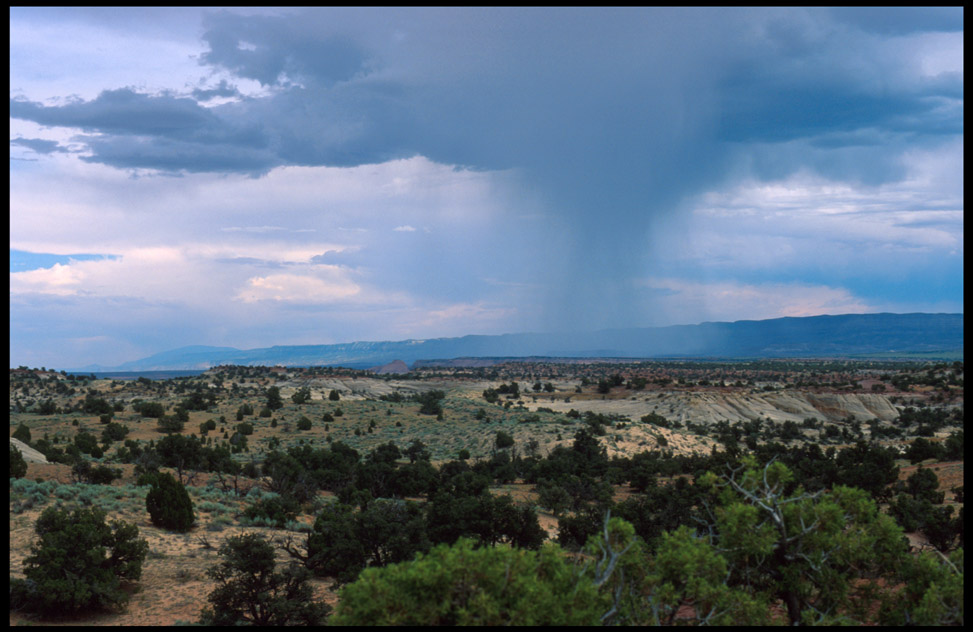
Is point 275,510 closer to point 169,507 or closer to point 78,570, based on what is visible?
point 169,507

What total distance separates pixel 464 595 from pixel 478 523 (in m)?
13.9

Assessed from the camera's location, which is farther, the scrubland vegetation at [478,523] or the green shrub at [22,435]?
the green shrub at [22,435]

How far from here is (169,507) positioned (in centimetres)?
2520

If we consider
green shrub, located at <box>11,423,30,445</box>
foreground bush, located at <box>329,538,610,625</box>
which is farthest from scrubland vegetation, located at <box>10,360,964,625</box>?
green shrub, located at <box>11,423,30,445</box>

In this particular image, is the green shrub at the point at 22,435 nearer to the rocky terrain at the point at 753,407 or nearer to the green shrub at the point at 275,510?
the green shrub at the point at 275,510

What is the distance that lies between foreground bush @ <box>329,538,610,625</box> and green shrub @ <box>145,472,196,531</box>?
18.4 metres

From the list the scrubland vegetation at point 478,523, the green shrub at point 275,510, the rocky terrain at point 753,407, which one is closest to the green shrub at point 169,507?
the scrubland vegetation at point 478,523

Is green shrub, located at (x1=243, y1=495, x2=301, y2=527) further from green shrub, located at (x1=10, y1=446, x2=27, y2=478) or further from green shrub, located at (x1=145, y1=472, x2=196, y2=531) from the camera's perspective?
green shrub, located at (x1=10, y1=446, x2=27, y2=478)

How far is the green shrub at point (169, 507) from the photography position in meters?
25.1

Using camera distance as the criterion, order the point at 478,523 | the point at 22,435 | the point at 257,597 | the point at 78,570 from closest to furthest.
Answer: the point at 257,597
the point at 78,570
the point at 478,523
the point at 22,435

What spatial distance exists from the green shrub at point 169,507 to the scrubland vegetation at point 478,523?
88 mm

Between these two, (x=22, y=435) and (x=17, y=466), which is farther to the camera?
→ (x=22, y=435)

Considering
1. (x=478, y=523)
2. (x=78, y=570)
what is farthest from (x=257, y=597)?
(x=478, y=523)

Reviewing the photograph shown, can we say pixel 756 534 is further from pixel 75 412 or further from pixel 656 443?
pixel 75 412
